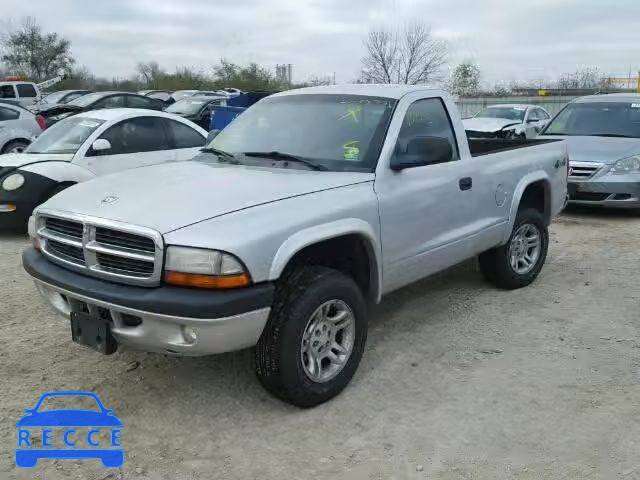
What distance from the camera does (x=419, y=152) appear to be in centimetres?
404

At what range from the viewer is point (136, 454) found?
3049mm

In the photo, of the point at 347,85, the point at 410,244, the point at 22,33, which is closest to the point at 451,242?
the point at 410,244

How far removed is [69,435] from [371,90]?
302cm

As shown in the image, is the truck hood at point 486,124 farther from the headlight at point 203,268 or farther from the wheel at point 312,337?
the headlight at point 203,268

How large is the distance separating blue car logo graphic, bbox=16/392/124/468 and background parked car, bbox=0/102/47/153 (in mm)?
10018

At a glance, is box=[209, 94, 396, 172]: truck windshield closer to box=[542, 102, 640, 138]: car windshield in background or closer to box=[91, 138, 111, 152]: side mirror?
box=[91, 138, 111, 152]: side mirror

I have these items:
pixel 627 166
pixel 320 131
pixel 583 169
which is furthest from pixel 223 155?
pixel 627 166

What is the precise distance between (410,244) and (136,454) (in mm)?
2101

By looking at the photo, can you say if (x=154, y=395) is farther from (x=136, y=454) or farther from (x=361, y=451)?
(x=361, y=451)

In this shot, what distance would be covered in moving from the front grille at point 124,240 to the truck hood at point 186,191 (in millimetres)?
73

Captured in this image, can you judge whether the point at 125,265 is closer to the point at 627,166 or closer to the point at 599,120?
the point at 627,166

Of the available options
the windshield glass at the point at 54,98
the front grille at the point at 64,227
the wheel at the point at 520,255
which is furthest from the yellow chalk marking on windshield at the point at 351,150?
the windshield glass at the point at 54,98

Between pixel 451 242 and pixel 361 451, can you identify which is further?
pixel 451 242

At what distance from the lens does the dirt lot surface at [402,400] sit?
299 centimetres
